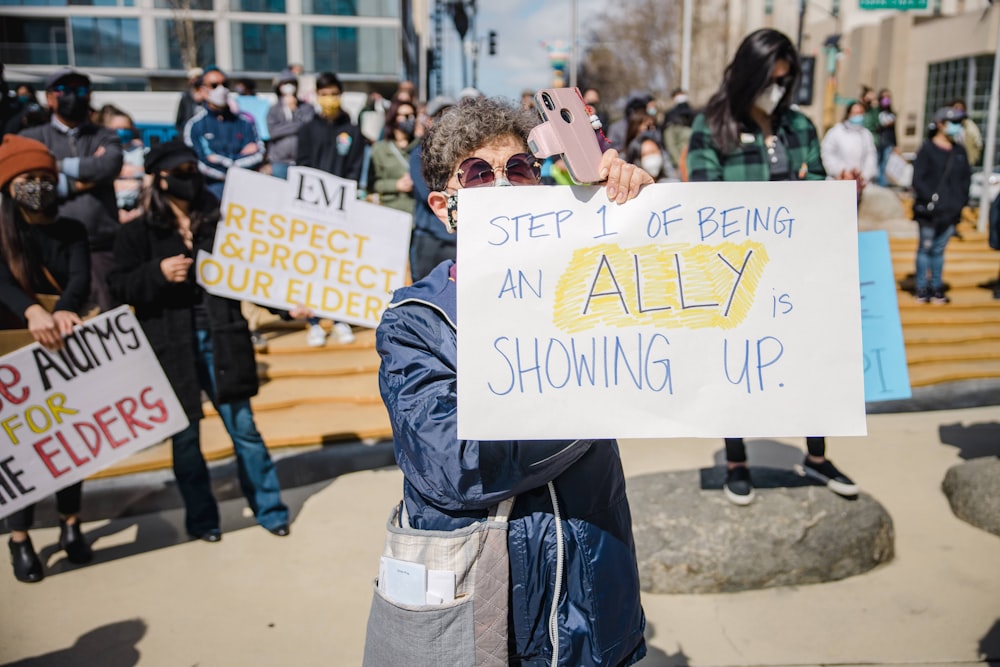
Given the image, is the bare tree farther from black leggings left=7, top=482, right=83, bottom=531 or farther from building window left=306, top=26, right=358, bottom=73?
black leggings left=7, top=482, right=83, bottom=531

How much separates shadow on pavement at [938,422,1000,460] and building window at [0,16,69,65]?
46.0 metres

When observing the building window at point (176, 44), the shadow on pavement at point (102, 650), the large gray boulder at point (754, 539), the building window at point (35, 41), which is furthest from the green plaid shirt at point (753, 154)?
the building window at point (35, 41)

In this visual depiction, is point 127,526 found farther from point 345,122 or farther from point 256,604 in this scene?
point 345,122

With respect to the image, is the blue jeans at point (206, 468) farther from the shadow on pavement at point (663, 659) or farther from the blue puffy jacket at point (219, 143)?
the blue puffy jacket at point (219, 143)

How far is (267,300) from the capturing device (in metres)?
4.52

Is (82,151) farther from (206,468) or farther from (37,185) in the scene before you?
(206,468)

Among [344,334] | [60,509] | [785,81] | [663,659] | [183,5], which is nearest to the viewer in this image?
[663,659]

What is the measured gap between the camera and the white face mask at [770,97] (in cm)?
373

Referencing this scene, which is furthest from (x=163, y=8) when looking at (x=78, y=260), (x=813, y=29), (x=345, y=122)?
(x=78, y=260)

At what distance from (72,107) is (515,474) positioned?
5543 millimetres

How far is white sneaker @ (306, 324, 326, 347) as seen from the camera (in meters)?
6.96

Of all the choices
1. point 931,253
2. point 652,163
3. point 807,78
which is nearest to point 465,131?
point 652,163

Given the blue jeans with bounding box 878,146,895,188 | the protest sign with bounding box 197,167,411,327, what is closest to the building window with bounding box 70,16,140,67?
the blue jeans with bounding box 878,146,895,188

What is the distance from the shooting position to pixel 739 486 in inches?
151
